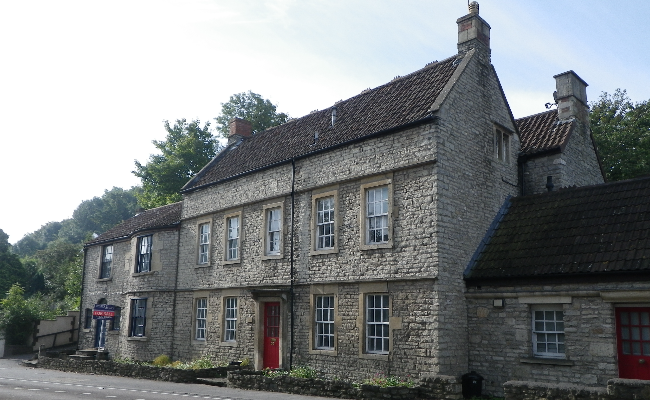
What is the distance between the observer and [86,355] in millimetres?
26734

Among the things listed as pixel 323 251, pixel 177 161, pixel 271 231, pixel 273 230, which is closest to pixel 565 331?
pixel 323 251

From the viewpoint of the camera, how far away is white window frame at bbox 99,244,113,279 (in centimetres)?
3068

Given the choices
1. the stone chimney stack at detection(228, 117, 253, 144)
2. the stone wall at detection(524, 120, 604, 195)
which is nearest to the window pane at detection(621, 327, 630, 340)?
the stone wall at detection(524, 120, 604, 195)

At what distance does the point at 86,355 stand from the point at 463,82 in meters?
20.9

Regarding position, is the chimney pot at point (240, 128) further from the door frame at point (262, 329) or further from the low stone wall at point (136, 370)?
the low stone wall at point (136, 370)

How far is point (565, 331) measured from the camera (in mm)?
14156

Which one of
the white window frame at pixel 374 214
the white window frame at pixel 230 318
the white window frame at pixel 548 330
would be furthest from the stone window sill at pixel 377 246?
the white window frame at pixel 230 318

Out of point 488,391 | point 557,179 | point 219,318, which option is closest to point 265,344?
point 219,318

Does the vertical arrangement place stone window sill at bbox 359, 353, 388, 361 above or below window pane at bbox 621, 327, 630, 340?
below

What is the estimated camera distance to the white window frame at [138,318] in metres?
25.3

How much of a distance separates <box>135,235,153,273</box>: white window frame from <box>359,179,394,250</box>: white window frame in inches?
500

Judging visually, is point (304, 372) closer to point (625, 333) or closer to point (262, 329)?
point (262, 329)

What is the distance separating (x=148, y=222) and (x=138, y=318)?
17.2 feet

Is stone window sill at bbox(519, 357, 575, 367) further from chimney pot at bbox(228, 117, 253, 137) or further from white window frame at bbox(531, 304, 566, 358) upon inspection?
chimney pot at bbox(228, 117, 253, 137)
